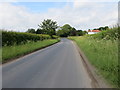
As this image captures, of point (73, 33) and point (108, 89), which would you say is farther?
point (73, 33)

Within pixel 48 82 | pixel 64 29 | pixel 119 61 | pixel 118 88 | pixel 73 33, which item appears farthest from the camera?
pixel 64 29

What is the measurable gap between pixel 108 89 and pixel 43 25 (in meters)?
76.2

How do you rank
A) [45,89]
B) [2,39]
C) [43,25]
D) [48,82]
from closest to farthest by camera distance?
[45,89] → [48,82] → [2,39] → [43,25]

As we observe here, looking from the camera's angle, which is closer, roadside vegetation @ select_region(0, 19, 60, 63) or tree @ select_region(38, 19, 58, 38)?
roadside vegetation @ select_region(0, 19, 60, 63)

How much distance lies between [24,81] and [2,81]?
875 mm

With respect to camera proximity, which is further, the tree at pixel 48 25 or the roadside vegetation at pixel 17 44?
the tree at pixel 48 25

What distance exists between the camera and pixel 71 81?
5.01 metres

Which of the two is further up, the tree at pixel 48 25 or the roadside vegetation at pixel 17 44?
the tree at pixel 48 25

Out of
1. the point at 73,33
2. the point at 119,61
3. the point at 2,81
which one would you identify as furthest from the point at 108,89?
the point at 73,33

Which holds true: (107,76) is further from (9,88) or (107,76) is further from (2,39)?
(2,39)

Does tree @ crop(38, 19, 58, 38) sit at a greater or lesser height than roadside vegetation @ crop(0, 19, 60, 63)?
greater

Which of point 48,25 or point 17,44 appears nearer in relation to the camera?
point 17,44

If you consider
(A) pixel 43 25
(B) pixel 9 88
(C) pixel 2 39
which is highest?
(A) pixel 43 25

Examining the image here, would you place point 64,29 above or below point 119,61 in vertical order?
above
